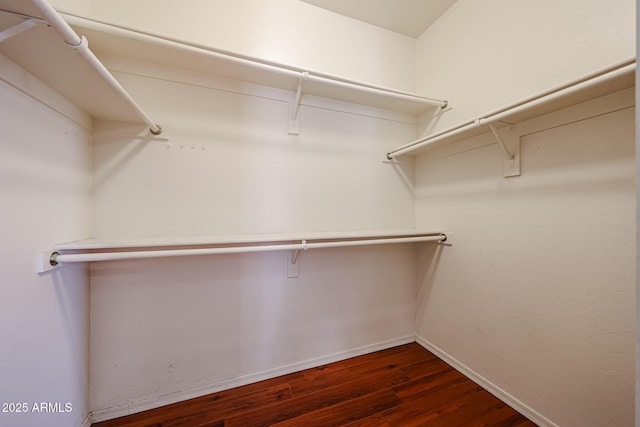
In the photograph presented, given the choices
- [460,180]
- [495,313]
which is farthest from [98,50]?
[495,313]

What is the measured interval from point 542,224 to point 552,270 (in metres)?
0.22

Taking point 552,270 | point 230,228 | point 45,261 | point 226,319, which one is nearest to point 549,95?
point 552,270

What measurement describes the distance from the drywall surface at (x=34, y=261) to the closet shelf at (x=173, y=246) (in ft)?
0.19

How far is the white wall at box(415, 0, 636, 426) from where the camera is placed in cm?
87

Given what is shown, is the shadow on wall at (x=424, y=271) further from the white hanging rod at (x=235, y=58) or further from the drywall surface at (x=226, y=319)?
the white hanging rod at (x=235, y=58)

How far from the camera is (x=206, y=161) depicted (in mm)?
1286

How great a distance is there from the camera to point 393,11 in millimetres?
1578

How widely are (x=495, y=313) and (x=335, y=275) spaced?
3.14 ft

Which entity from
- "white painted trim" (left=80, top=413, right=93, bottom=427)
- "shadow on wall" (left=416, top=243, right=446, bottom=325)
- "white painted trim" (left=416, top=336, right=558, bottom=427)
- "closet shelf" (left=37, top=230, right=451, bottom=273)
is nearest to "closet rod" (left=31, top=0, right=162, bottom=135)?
"closet shelf" (left=37, top=230, right=451, bottom=273)

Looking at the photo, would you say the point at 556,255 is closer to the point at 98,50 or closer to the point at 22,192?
the point at 22,192

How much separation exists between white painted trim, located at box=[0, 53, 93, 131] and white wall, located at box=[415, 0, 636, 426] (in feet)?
6.77

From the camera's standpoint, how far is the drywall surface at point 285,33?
1.20 metres

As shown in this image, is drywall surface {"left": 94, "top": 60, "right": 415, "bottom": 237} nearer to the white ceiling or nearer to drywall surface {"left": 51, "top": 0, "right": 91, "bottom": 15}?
drywall surface {"left": 51, "top": 0, "right": 91, "bottom": 15}

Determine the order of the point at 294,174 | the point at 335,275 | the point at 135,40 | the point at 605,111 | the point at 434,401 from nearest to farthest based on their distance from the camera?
the point at 605,111 → the point at 135,40 → the point at 434,401 → the point at 294,174 → the point at 335,275
